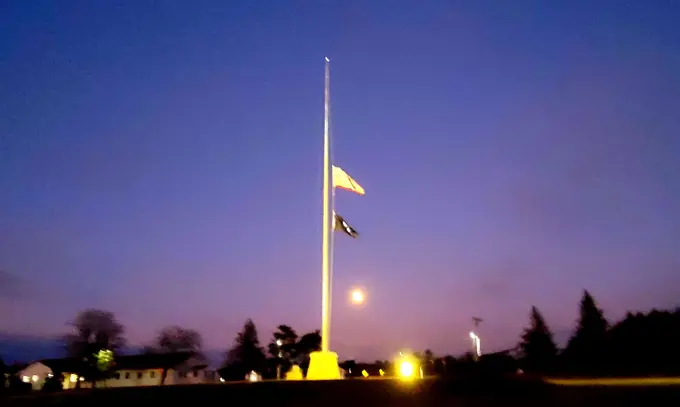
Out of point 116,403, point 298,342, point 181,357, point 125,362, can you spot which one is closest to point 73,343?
point 125,362

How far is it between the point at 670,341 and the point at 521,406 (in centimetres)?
1521

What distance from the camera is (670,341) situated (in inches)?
755

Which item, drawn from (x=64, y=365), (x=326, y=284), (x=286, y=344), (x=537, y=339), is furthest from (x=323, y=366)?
(x=537, y=339)

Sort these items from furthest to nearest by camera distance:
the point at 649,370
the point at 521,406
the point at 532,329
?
1. the point at 532,329
2. the point at 649,370
3. the point at 521,406

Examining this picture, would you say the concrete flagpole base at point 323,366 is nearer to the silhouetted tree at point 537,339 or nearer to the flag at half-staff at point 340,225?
the flag at half-staff at point 340,225

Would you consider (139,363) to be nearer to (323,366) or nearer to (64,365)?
(64,365)

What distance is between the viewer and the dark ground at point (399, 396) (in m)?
→ 6.86

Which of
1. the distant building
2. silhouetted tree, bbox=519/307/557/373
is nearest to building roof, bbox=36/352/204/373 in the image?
the distant building

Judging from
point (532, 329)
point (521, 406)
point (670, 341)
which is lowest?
point (521, 406)

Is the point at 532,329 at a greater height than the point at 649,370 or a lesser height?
greater

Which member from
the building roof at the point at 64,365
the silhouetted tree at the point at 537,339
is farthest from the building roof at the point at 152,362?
the silhouetted tree at the point at 537,339

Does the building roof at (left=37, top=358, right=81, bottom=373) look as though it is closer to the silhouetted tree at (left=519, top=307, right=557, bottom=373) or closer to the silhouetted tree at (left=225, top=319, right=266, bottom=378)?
the silhouetted tree at (left=225, top=319, right=266, bottom=378)

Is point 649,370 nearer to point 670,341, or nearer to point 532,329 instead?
point 670,341

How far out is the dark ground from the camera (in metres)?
6.86
